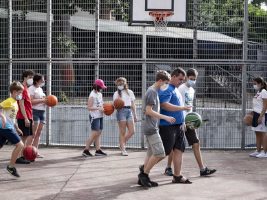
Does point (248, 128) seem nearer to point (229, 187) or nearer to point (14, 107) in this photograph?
point (229, 187)

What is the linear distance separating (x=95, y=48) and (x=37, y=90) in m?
2.18

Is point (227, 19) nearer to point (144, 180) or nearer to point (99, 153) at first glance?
point (99, 153)

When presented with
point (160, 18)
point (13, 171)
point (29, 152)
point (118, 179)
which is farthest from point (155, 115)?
point (160, 18)

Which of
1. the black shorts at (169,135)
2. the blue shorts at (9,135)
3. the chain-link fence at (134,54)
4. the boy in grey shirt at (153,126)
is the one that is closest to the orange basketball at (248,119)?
the chain-link fence at (134,54)

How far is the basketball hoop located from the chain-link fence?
165 mm

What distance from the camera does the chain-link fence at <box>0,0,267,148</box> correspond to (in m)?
12.7

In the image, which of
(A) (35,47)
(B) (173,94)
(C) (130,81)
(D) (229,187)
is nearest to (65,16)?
(A) (35,47)

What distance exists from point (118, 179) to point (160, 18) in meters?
4.71

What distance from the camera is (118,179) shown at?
938 centimetres

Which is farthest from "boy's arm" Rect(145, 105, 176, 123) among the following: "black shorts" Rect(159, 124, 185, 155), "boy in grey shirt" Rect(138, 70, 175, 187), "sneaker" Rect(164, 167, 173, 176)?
"sneaker" Rect(164, 167, 173, 176)

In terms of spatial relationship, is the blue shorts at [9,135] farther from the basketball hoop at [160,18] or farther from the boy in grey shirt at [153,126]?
the basketball hoop at [160,18]

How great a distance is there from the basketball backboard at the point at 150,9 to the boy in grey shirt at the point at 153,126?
4.18 metres

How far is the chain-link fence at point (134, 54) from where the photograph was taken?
1267 centimetres

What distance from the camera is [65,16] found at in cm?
1309
